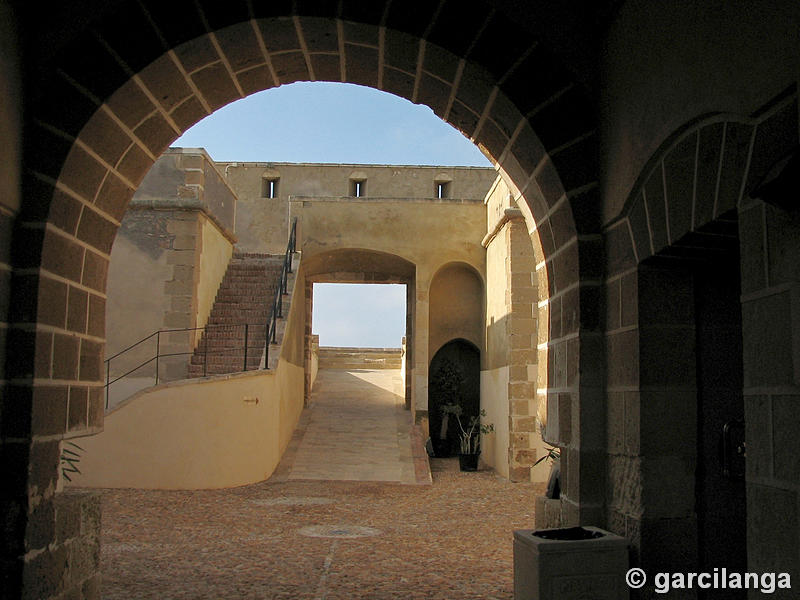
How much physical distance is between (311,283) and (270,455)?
5.11 meters

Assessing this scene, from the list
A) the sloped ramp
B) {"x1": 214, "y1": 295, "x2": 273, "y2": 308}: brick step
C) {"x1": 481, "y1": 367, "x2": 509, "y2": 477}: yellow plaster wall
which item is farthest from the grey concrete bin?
{"x1": 214, "y1": 295, "x2": 273, "y2": 308}: brick step

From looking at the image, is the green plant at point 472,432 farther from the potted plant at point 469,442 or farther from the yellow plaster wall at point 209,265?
the yellow plaster wall at point 209,265

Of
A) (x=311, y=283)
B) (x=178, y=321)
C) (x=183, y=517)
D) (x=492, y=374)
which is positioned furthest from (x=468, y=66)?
(x=311, y=283)

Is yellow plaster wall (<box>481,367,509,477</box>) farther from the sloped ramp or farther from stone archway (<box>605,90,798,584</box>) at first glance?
stone archway (<box>605,90,798,584</box>)

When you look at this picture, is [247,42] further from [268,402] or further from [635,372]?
[268,402]

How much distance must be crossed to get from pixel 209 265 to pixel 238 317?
3.00 ft

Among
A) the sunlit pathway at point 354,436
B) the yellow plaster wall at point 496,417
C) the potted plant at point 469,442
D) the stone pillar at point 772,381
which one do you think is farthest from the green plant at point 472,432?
the stone pillar at point 772,381

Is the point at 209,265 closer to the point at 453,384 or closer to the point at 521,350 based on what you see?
the point at 453,384

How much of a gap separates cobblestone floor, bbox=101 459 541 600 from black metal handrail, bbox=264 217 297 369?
6.69ft

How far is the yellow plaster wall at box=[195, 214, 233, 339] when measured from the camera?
1115 cm

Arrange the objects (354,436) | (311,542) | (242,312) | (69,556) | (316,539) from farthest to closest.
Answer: (242,312), (354,436), (316,539), (311,542), (69,556)

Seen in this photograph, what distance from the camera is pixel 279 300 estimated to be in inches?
450

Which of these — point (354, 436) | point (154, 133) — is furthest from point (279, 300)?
point (154, 133)

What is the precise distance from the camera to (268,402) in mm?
9844
